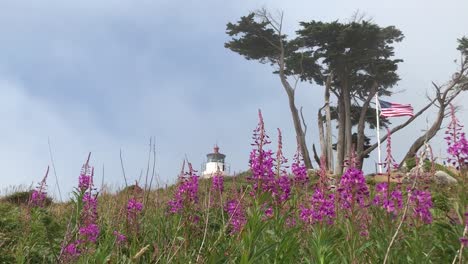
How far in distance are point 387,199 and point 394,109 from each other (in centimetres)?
2507

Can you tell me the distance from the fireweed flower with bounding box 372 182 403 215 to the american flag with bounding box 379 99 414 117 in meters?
24.1

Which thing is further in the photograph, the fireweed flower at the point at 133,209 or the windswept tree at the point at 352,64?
the windswept tree at the point at 352,64

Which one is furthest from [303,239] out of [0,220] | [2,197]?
[2,197]

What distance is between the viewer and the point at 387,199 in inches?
153

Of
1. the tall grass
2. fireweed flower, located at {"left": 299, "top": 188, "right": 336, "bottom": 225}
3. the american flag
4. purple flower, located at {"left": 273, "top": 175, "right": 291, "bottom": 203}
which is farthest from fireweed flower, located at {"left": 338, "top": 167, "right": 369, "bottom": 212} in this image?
the american flag

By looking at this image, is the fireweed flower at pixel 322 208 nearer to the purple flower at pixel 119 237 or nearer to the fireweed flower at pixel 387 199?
the fireweed flower at pixel 387 199

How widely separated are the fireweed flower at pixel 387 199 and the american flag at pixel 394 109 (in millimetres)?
24064

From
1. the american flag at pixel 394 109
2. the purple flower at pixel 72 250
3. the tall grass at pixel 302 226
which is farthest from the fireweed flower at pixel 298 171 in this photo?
the american flag at pixel 394 109

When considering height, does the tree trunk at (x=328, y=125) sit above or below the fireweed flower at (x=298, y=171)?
above

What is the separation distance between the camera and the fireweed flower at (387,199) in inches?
150

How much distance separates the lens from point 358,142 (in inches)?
1273

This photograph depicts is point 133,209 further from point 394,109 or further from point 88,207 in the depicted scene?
point 394,109

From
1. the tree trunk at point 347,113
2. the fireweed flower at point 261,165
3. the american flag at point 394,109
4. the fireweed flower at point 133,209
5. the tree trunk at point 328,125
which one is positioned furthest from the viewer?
the tree trunk at point 347,113

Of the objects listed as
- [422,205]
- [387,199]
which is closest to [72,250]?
[387,199]
